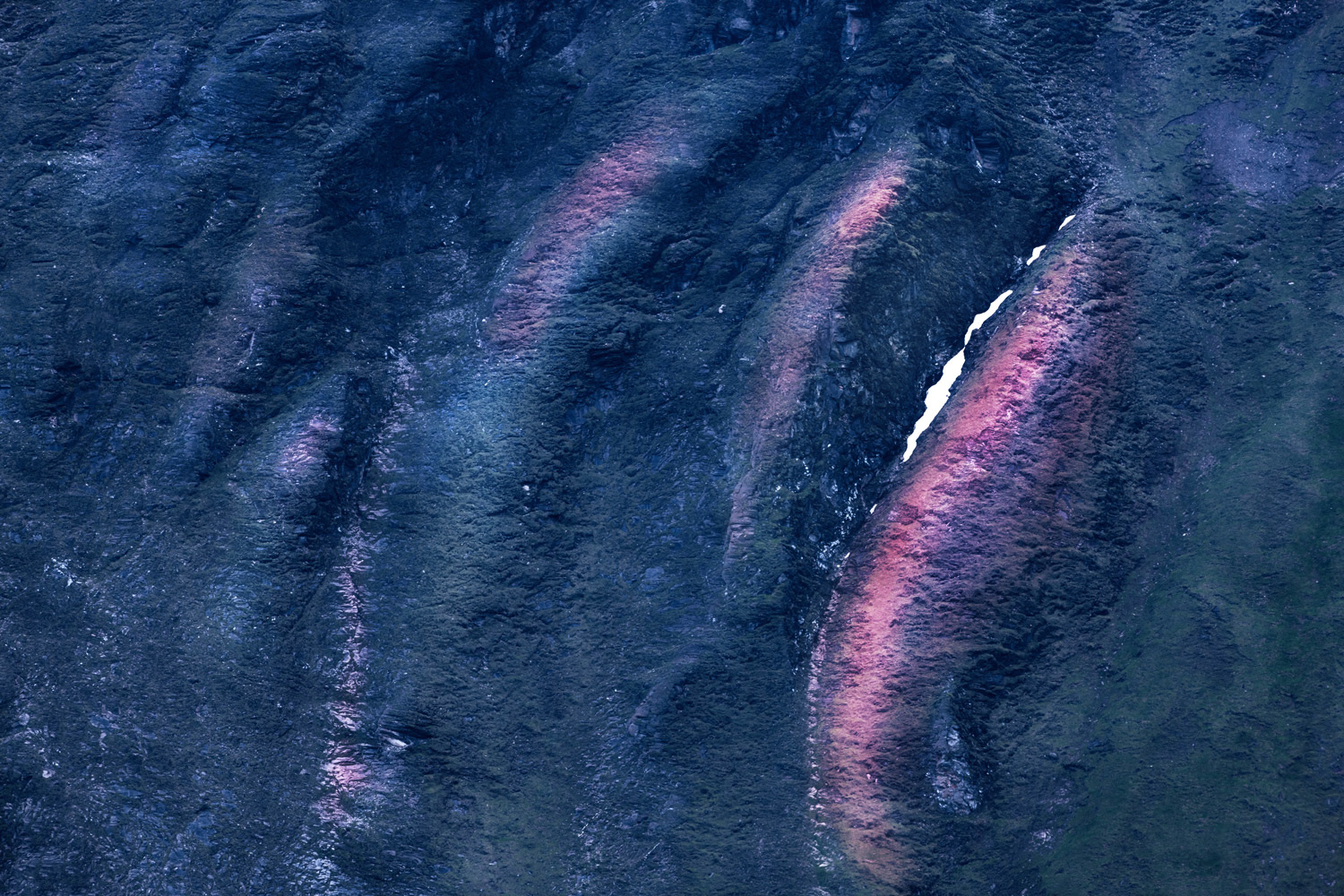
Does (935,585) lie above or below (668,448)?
below

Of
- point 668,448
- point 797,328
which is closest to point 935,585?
point 797,328

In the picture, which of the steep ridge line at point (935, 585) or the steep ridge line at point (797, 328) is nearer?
the steep ridge line at point (935, 585)

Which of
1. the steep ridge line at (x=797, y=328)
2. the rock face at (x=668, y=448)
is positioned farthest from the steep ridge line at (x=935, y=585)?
the steep ridge line at (x=797, y=328)

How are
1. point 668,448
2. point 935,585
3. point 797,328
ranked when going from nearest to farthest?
point 935,585 → point 797,328 → point 668,448

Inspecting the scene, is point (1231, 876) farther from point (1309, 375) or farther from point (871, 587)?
point (1309, 375)

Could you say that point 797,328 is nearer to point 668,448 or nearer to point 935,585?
point 668,448

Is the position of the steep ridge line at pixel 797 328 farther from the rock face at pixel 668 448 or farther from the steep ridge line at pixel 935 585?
the steep ridge line at pixel 935 585

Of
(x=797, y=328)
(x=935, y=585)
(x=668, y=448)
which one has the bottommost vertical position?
(x=935, y=585)

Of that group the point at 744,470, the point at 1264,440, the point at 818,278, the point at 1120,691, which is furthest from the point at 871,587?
the point at 1264,440

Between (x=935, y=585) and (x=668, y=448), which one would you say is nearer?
(x=935, y=585)
